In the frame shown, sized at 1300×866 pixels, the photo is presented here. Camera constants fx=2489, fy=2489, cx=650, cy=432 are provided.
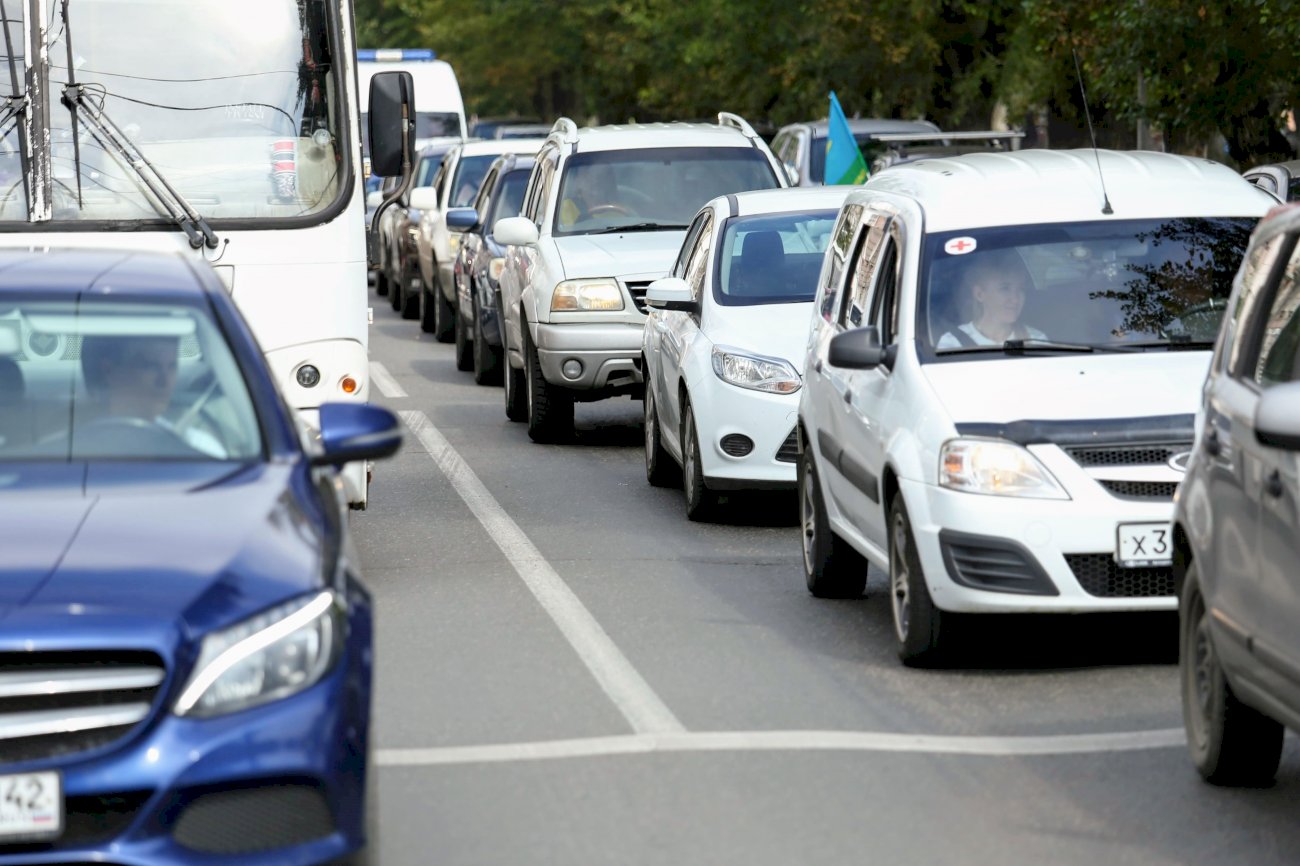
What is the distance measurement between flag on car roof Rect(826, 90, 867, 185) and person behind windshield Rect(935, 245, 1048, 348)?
1083 cm

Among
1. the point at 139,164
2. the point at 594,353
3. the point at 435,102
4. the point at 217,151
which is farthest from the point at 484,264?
the point at 435,102

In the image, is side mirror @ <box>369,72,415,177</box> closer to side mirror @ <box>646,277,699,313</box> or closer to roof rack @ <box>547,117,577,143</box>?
side mirror @ <box>646,277,699,313</box>

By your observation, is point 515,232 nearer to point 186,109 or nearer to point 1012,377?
point 186,109

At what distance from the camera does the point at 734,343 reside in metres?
12.6

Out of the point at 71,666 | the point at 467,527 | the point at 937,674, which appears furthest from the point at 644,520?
the point at 71,666

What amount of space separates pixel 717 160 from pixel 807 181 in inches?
413

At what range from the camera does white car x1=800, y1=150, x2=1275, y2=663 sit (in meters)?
8.34

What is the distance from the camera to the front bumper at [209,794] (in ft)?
15.9

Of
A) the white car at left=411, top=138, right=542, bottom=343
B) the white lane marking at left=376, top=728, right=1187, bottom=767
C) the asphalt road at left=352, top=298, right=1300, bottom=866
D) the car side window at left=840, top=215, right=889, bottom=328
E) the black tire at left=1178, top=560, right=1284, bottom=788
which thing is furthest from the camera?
the white car at left=411, top=138, right=542, bottom=343

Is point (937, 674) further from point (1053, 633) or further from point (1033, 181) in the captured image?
point (1033, 181)

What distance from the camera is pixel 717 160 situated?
693 inches

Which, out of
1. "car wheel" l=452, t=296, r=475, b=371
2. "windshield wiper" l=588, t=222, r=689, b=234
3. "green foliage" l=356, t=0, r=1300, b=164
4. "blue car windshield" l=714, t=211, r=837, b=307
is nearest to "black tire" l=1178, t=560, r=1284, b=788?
"blue car windshield" l=714, t=211, r=837, b=307

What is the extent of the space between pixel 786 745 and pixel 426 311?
68.7 ft

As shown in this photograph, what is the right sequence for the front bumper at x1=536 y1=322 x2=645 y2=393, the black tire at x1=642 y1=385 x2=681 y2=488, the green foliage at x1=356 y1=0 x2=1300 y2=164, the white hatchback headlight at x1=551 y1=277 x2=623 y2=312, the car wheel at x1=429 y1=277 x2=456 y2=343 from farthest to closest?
the car wheel at x1=429 y1=277 x2=456 y2=343
the green foliage at x1=356 y1=0 x2=1300 y2=164
the white hatchback headlight at x1=551 y1=277 x2=623 y2=312
the front bumper at x1=536 y1=322 x2=645 y2=393
the black tire at x1=642 y1=385 x2=681 y2=488
